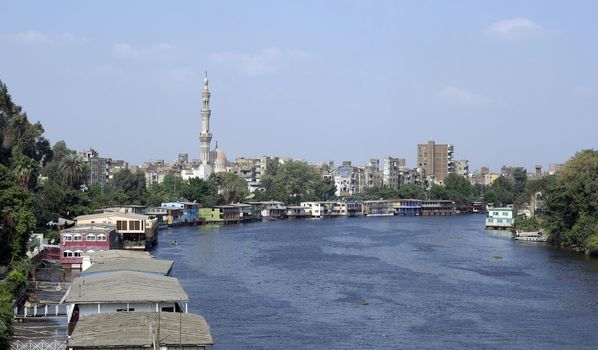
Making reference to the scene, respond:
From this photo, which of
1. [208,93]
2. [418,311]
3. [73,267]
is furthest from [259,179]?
[418,311]

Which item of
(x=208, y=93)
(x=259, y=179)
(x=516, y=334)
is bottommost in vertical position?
(x=516, y=334)

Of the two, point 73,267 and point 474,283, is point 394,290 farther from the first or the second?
point 73,267

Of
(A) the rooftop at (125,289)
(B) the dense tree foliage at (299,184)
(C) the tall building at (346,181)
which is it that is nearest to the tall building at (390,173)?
(C) the tall building at (346,181)

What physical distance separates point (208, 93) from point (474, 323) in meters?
88.4

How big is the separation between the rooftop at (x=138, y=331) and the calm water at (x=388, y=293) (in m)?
8.67

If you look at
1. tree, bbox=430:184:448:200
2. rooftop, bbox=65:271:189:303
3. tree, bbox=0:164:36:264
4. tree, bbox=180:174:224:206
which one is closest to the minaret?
tree, bbox=180:174:224:206

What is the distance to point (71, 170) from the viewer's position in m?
66.7

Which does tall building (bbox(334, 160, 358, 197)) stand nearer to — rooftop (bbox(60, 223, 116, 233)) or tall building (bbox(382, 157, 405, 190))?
tall building (bbox(382, 157, 405, 190))

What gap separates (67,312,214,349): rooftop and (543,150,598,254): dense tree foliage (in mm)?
38966

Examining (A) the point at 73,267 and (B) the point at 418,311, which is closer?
(B) the point at 418,311

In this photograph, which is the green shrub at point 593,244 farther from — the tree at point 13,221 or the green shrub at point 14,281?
the green shrub at point 14,281

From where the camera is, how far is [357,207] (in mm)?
115875

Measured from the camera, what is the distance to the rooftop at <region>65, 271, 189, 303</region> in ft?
68.9

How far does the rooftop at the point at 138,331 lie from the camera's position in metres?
16.8
